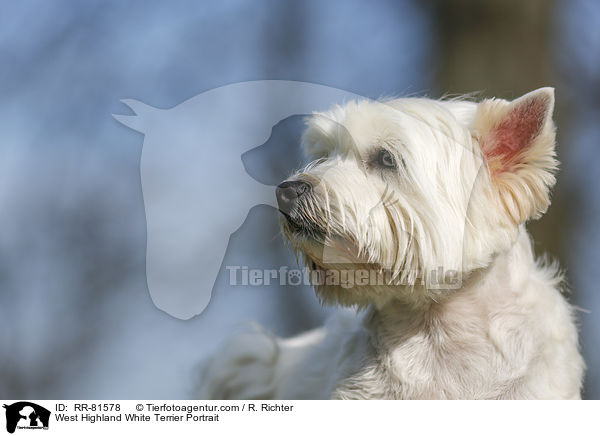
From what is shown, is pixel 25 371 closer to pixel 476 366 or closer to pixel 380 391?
pixel 380 391

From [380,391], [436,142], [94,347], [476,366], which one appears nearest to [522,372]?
[476,366]

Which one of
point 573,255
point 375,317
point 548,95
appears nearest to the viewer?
point 548,95

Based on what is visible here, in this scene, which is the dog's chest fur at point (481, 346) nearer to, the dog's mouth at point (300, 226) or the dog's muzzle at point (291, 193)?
the dog's mouth at point (300, 226)

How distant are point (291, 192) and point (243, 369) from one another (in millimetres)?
1864

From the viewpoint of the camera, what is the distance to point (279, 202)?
2635 mm

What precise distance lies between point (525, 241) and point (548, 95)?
709 mm

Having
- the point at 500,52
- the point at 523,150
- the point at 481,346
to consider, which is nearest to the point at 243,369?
the point at 481,346

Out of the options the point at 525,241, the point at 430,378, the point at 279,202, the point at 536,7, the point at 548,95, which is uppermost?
the point at 536,7

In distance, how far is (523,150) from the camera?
104 inches

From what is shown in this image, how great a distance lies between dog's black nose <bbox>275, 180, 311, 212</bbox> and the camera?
2.58m
